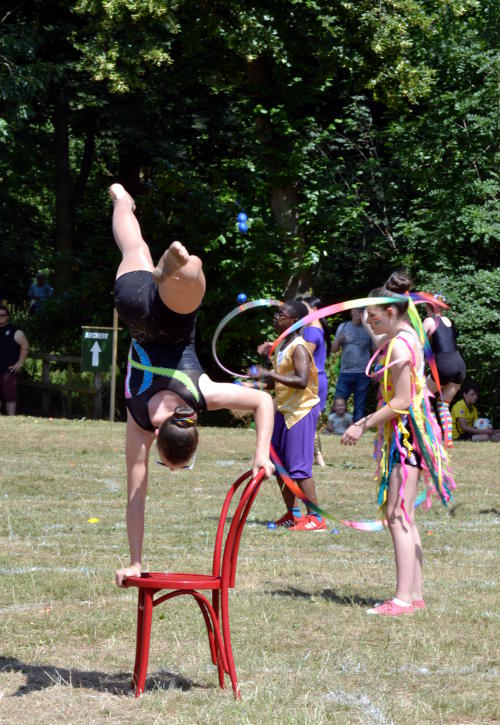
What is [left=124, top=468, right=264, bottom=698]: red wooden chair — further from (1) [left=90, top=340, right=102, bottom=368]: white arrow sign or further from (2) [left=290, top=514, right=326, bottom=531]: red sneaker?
(1) [left=90, top=340, right=102, bottom=368]: white arrow sign

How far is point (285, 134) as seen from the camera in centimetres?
2094

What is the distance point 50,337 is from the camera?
23.8 metres

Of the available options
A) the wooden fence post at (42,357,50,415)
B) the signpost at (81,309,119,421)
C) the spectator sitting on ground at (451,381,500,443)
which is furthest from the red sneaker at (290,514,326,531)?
the wooden fence post at (42,357,50,415)

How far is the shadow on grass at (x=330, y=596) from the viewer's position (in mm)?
7090

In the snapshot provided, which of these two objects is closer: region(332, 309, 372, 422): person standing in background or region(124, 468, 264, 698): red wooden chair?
region(124, 468, 264, 698): red wooden chair

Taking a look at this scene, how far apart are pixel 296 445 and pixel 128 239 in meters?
4.80

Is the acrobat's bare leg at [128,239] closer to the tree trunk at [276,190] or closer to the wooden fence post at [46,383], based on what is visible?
the tree trunk at [276,190]

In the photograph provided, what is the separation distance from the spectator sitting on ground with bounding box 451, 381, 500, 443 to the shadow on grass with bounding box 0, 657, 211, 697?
13182 mm

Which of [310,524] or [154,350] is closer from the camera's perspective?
[154,350]

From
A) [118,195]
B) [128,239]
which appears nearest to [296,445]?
[118,195]

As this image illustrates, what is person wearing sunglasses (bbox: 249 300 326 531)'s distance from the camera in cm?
980

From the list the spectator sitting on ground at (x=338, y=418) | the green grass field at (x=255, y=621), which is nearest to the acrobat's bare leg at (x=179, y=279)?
the green grass field at (x=255, y=621)

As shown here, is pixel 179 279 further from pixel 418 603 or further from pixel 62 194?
pixel 62 194

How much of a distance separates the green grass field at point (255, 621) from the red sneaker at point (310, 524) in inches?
6.8
